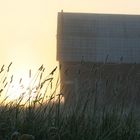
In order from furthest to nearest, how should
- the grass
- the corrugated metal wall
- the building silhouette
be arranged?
the corrugated metal wall → the building silhouette → the grass

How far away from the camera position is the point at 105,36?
37.7m

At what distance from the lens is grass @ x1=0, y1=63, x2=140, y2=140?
4398 millimetres

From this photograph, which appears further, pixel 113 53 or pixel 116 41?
pixel 116 41

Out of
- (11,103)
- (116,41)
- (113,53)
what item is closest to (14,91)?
(11,103)

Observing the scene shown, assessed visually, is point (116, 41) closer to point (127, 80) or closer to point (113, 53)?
point (113, 53)

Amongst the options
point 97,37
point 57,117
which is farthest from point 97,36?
point 57,117

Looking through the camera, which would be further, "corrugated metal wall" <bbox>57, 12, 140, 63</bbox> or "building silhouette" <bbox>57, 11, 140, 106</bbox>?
"corrugated metal wall" <bbox>57, 12, 140, 63</bbox>

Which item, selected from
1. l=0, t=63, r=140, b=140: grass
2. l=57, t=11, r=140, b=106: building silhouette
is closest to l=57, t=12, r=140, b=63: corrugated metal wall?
l=57, t=11, r=140, b=106: building silhouette

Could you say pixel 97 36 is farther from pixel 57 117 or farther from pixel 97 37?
pixel 57 117

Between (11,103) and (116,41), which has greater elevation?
(116,41)

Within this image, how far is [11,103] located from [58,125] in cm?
60

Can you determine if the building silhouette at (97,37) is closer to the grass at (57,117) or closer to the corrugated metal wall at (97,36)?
the corrugated metal wall at (97,36)

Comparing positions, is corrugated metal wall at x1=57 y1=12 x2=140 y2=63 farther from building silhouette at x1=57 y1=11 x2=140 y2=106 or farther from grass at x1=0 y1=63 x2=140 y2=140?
grass at x1=0 y1=63 x2=140 y2=140

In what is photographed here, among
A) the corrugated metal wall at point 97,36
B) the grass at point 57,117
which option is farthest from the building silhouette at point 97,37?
the grass at point 57,117
